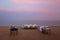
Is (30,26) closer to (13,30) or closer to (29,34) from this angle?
(29,34)

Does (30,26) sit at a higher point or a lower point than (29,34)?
higher

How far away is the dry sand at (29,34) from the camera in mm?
1509

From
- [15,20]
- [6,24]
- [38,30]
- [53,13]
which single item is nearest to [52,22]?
[53,13]

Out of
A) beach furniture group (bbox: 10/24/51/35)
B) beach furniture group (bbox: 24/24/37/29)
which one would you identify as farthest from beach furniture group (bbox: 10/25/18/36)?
beach furniture group (bbox: 24/24/37/29)

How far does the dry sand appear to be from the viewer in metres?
1.51

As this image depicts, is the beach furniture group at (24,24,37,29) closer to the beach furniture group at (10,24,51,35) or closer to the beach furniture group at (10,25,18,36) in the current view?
the beach furniture group at (10,24,51,35)

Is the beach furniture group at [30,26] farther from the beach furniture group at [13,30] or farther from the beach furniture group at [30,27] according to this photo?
the beach furniture group at [13,30]

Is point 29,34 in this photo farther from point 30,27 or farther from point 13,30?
point 13,30

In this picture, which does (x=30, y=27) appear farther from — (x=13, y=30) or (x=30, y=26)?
(x=13, y=30)

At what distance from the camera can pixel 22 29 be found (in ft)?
5.11

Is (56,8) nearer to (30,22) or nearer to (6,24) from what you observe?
(30,22)

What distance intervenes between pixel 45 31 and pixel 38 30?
0.09 m

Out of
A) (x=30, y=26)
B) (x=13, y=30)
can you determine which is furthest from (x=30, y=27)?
(x=13, y=30)

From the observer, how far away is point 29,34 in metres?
1.54
